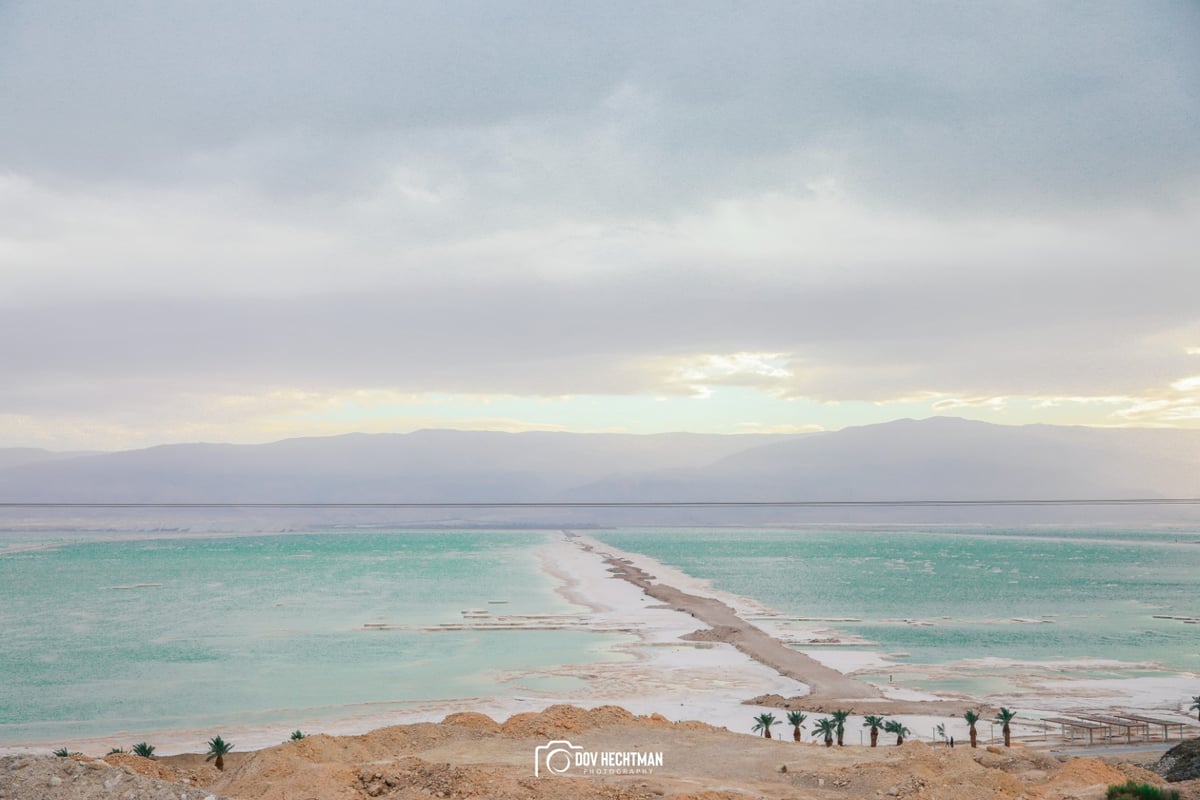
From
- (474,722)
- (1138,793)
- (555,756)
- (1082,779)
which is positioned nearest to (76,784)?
(555,756)

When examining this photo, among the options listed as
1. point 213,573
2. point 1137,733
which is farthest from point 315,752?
point 213,573

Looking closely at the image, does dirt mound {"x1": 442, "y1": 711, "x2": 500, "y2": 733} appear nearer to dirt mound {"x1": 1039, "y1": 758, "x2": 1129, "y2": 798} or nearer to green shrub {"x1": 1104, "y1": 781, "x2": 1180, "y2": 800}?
dirt mound {"x1": 1039, "y1": 758, "x2": 1129, "y2": 798}

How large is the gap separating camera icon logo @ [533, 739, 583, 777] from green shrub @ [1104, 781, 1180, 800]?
9.69m

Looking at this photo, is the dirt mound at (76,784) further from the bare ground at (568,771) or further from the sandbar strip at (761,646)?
the sandbar strip at (761,646)

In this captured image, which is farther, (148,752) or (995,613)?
(995,613)

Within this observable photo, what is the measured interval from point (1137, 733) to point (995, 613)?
4365 cm

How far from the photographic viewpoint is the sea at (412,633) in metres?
41.8

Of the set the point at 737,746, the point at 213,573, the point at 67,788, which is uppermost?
the point at 67,788

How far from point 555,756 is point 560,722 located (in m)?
2.53

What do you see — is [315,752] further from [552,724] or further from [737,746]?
[737,746]

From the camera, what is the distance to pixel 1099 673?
4572 centimetres

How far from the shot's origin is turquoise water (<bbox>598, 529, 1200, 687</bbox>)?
180 ft

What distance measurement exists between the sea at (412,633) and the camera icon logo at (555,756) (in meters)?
18.7

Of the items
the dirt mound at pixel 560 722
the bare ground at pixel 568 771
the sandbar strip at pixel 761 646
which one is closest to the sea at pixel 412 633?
the sandbar strip at pixel 761 646
